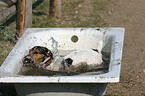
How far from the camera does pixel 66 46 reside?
11.1ft

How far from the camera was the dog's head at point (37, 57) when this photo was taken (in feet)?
9.23

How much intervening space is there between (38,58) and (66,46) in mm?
608

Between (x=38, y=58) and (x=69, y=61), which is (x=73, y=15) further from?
(x=38, y=58)

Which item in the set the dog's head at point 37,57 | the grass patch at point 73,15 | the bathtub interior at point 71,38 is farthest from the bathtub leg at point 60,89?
the grass patch at point 73,15

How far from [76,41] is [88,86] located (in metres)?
1.17

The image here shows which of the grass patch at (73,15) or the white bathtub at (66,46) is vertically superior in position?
the grass patch at (73,15)

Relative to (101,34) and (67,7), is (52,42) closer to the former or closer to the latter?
(101,34)

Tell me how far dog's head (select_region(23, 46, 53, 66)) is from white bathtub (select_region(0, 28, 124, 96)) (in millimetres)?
77

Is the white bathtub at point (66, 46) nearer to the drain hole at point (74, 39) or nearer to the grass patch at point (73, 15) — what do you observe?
the drain hole at point (74, 39)

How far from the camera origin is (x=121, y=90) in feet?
10.8

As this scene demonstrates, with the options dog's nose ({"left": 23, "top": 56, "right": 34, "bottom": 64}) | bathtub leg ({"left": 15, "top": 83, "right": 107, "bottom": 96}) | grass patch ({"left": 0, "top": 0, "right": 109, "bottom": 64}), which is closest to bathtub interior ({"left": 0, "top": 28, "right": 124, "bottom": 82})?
dog's nose ({"left": 23, "top": 56, "right": 34, "bottom": 64})

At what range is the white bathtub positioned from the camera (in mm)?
2123

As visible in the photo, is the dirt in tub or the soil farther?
the soil

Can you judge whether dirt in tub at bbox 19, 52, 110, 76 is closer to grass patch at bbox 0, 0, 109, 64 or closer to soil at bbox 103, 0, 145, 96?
soil at bbox 103, 0, 145, 96
